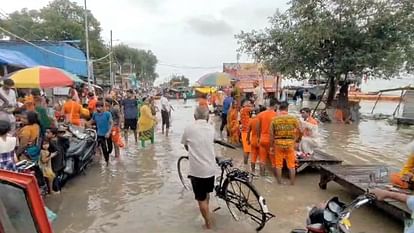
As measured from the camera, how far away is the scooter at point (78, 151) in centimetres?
768

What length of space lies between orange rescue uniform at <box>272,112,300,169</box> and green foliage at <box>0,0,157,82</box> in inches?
1853

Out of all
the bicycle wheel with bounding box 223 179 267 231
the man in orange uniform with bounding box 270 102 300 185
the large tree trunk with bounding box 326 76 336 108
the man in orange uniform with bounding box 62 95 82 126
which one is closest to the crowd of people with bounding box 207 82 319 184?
the man in orange uniform with bounding box 270 102 300 185

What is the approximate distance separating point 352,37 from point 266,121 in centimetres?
1668

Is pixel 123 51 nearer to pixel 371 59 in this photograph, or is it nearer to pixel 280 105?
pixel 371 59

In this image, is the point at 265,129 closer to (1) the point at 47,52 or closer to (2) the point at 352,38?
(2) the point at 352,38

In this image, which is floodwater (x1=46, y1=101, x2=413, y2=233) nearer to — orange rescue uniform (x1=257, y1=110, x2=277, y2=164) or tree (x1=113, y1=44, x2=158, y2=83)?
orange rescue uniform (x1=257, y1=110, x2=277, y2=164)

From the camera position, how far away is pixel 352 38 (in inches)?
900

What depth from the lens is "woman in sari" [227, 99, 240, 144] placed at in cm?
1297

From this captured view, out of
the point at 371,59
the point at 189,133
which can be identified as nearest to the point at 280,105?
the point at 189,133

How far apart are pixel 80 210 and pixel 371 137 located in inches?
536

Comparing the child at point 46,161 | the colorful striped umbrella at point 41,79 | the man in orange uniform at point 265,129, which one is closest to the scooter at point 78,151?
the child at point 46,161

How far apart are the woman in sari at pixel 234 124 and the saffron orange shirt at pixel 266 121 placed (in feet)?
14.6

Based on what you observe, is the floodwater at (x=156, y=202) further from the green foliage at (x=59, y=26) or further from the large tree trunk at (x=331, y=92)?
the green foliage at (x=59, y=26)

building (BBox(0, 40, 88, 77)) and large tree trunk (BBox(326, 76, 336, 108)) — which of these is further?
large tree trunk (BBox(326, 76, 336, 108))
